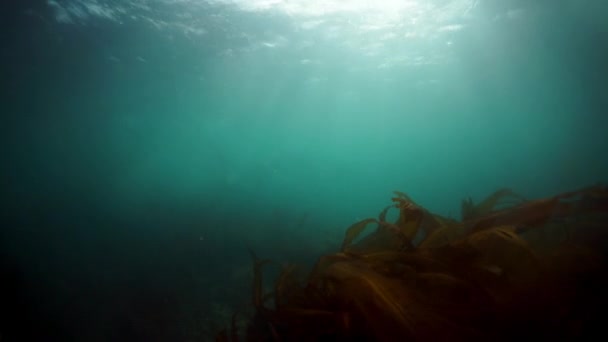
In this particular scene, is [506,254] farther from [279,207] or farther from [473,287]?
[279,207]

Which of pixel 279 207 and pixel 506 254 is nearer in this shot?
pixel 506 254

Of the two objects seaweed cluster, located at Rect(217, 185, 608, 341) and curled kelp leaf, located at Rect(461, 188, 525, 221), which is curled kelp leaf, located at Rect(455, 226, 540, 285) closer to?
seaweed cluster, located at Rect(217, 185, 608, 341)

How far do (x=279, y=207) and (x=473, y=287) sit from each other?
788 inches

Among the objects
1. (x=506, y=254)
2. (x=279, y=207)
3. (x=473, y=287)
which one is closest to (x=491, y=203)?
(x=506, y=254)

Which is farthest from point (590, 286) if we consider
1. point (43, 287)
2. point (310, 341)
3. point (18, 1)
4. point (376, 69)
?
point (376, 69)

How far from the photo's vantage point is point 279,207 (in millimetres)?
21188

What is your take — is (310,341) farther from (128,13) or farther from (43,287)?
(128,13)

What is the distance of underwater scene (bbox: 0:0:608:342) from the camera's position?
152 cm

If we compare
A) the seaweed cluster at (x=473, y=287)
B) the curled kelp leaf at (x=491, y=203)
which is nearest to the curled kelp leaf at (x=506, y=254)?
the seaweed cluster at (x=473, y=287)

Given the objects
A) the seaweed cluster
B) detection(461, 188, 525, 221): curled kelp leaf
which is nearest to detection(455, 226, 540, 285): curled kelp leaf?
the seaweed cluster

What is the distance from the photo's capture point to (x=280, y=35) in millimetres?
15648

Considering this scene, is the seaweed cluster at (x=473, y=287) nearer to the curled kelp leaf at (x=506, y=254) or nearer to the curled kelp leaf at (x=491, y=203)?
the curled kelp leaf at (x=506, y=254)

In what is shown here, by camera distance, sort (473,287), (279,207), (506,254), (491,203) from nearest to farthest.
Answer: (473,287)
(506,254)
(491,203)
(279,207)

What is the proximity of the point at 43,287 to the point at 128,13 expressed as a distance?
11.4 m
